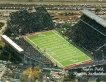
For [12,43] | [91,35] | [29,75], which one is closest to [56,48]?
[91,35]

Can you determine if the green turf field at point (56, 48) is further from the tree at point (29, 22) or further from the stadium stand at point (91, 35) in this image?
the tree at point (29, 22)

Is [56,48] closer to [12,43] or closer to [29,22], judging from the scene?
[12,43]

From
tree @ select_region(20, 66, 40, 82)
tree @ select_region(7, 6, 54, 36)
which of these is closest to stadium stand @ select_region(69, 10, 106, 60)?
tree @ select_region(7, 6, 54, 36)

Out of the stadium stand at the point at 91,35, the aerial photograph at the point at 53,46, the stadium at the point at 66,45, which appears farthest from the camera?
the stadium stand at the point at 91,35

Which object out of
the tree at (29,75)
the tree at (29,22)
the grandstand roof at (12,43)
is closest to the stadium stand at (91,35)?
the tree at (29,22)

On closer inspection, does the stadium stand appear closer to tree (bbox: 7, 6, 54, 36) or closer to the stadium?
the stadium

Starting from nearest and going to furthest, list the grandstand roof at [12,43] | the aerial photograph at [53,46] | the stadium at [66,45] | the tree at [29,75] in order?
the tree at [29,75] → the aerial photograph at [53,46] → the stadium at [66,45] → the grandstand roof at [12,43]

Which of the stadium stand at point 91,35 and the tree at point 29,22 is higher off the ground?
the tree at point 29,22

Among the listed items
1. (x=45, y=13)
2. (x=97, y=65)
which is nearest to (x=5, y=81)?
(x=97, y=65)
